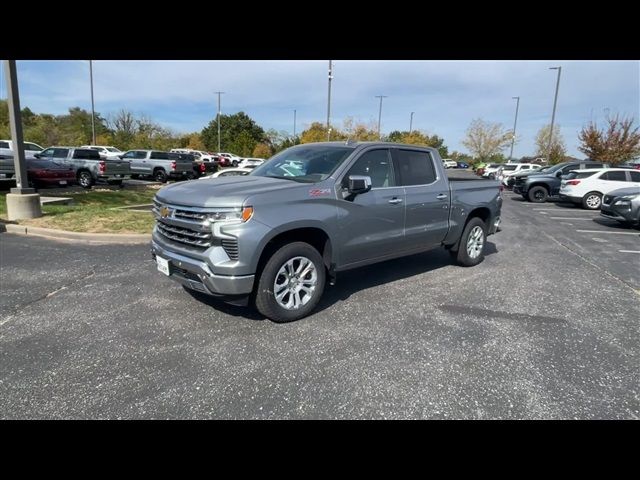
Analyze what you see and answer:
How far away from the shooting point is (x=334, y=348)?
3.44 meters

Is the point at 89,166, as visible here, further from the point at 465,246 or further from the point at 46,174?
the point at 465,246

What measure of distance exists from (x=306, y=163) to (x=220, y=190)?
127cm

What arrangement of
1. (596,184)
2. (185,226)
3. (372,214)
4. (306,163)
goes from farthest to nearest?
1. (596,184)
2. (306,163)
3. (372,214)
4. (185,226)

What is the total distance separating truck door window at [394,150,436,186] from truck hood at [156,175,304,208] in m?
1.59

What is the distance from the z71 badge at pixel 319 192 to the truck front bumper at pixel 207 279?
3.45 feet

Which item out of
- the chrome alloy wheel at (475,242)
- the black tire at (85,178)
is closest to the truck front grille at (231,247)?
the chrome alloy wheel at (475,242)

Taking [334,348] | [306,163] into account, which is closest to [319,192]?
[306,163]

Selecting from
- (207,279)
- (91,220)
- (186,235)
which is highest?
(186,235)

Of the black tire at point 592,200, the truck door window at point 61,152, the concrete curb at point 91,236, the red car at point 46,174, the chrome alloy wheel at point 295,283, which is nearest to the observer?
the chrome alloy wheel at point 295,283

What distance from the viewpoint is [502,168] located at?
94.1 feet

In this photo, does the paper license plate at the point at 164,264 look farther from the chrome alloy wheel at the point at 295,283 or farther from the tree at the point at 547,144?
the tree at the point at 547,144

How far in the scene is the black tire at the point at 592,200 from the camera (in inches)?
A: 584
